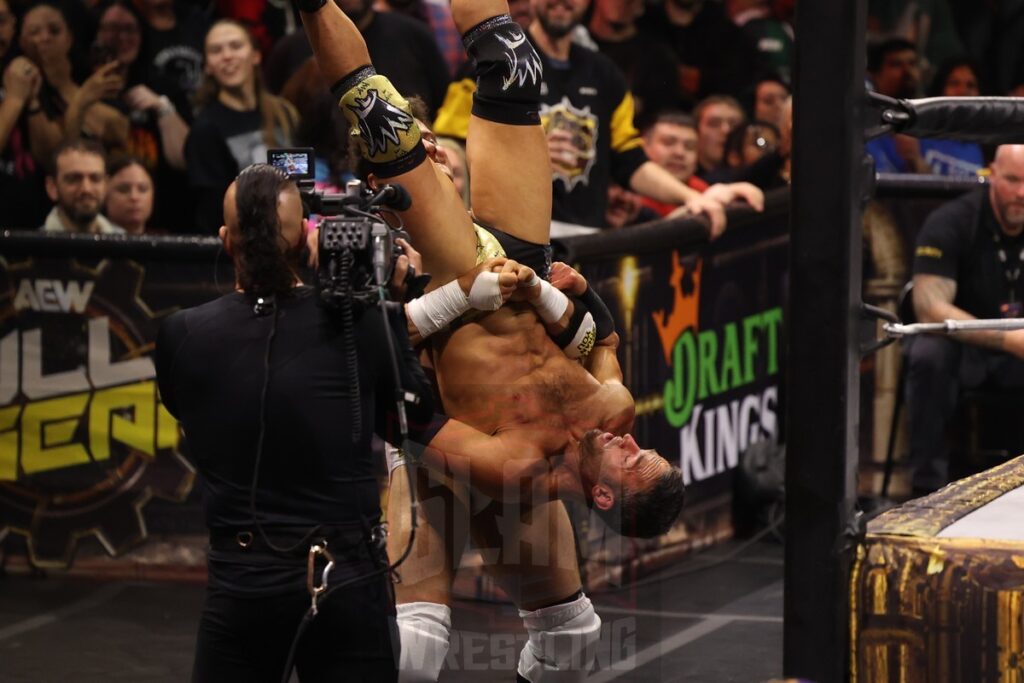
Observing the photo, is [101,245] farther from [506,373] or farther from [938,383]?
[938,383]

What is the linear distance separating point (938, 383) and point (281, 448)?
157 inches

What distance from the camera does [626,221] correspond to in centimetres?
664

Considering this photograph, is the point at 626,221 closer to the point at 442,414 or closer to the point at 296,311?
the point at 442,414

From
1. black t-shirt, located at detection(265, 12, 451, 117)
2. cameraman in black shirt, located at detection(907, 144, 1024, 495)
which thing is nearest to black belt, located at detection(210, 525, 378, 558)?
black t-shirt, located at detection(265, 12, 451, 117)

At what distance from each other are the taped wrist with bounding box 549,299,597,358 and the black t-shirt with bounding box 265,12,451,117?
100 inches

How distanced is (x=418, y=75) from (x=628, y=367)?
1.49 m

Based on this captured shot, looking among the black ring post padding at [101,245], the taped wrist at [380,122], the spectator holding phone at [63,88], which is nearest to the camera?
the taped wrist at [380,122]

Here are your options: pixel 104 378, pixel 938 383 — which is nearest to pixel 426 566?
pixel 104 378

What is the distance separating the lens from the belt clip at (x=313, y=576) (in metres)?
2.76

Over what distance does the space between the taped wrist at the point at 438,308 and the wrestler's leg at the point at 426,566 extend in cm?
42

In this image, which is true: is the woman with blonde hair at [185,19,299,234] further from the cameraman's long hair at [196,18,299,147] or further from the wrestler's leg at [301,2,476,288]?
the wrestler's leg at [301,2,476,288]

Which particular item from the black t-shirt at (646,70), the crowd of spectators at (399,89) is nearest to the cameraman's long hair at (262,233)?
the crowd of spectators at (399,89)

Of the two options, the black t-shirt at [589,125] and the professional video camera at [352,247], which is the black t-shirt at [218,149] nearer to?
the black t-shirt at [589,125]

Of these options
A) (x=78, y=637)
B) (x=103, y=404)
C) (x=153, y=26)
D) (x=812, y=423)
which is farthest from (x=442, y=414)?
(x=153, y=26)
